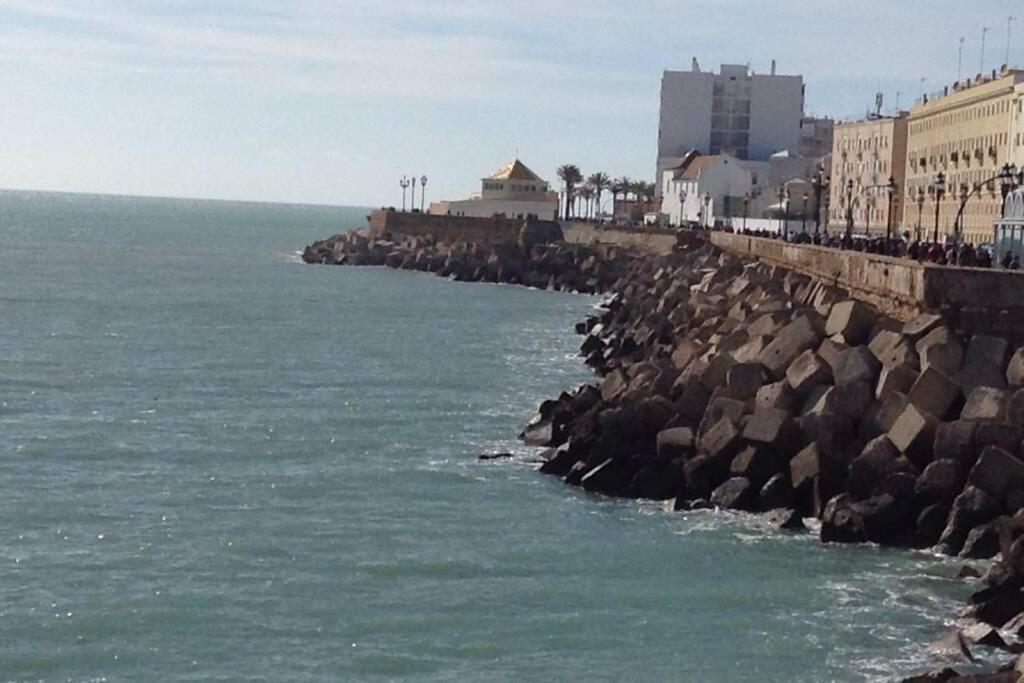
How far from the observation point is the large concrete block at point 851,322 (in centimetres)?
2942

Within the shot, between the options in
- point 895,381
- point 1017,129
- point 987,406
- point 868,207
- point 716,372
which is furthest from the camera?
point 868,207

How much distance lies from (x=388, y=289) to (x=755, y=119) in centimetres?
4746

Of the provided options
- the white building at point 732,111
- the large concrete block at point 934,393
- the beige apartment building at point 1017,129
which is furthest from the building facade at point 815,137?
the large concrete block at point 934,393

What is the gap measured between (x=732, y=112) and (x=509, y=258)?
36309mm

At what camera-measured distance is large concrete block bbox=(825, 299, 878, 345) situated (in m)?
29.4

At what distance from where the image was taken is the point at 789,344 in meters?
29.4

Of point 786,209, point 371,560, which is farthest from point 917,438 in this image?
point 786,209

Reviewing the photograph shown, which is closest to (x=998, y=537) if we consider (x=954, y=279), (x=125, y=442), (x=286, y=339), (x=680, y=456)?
(x=680, y=456)

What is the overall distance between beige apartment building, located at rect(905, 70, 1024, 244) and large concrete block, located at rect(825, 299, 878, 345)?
28109 mm

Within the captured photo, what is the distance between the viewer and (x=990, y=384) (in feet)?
84.3

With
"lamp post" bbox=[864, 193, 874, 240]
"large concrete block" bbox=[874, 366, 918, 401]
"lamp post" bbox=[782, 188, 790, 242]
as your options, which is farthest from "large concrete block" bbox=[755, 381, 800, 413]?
"lamp post" bbox=[864, 193, 874, 240]

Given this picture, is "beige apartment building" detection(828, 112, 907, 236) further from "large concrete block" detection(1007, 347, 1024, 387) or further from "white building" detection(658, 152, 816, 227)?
→ "large concrete block" detection(1007, 347, 1024, 387)

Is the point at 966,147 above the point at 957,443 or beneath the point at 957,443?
above

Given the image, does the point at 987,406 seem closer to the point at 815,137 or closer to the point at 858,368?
the point at 858,368
